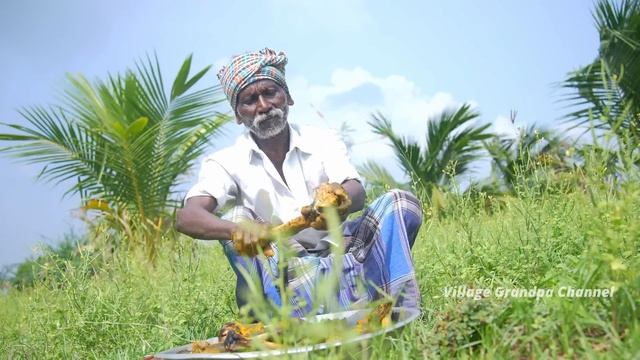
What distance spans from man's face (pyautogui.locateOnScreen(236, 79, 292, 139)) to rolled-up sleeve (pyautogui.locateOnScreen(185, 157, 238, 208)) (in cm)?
28

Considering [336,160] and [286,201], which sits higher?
[336,160]

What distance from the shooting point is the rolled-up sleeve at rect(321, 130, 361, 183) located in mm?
3160

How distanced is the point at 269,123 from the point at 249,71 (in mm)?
286

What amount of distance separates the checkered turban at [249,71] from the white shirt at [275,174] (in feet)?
0.92

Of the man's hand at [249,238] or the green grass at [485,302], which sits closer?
the green grass at [485,302]

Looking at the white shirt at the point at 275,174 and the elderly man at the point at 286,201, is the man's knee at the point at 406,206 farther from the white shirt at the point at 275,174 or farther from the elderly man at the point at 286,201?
the white shirt at the point at 275,174

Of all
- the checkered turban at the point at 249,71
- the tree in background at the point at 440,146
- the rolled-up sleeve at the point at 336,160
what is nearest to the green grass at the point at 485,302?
the rolled-up sleeve at the point at 336,160

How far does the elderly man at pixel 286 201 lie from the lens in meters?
2.84

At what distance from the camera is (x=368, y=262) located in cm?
295

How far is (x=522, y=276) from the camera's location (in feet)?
8.65

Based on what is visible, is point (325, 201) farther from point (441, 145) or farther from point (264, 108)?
point (441, 145)

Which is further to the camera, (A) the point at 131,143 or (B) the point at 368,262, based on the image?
(A) the point at 131,143

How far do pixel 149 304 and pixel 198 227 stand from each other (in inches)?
48.0

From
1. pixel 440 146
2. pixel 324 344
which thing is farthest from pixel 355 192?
pixel 440 146
